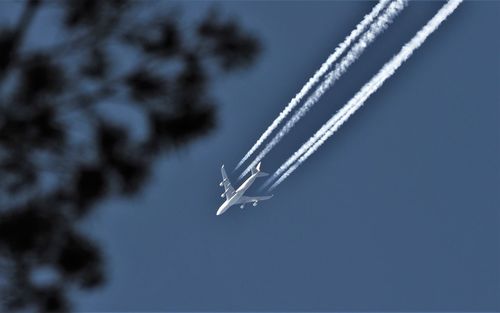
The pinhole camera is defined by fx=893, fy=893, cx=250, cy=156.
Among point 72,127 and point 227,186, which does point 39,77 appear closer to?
point 72,127

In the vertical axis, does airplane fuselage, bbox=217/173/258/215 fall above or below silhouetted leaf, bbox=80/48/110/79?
above

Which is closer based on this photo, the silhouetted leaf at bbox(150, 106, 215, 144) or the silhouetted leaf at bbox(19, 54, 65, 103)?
the silhouetted leaf at bbox(19, 54, 65, 103)

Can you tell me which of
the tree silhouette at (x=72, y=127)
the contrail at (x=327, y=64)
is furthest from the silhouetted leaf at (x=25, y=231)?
the contrail at (x=327, y=64)

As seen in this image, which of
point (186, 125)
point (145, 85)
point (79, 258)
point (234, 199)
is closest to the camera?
point (79, 258)

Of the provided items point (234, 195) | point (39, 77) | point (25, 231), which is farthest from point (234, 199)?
point (39, 77)

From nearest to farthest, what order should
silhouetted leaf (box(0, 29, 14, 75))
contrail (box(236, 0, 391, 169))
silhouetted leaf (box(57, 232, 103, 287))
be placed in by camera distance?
silhouetted leaf (box(0, 29, 14, 75)) < silhouetted leaf (box(57, 232, 103, 287)) < contrail (box(236, 0, 391, 169))

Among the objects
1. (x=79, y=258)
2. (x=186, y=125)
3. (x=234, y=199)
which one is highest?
(x=234, y=199)

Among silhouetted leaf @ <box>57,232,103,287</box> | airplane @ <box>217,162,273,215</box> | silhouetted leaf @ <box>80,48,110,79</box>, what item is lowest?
silhouetted leaf @ <box>57,232,103,287</box>

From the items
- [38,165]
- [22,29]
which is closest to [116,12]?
[22,29]

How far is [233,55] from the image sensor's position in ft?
22.8

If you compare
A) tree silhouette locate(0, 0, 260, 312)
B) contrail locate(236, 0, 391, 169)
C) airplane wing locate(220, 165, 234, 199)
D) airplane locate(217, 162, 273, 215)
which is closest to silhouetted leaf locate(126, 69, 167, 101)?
tree silhouette locate(0, 0, 260, 312)

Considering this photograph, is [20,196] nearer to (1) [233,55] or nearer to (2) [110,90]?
(2) [110,90]

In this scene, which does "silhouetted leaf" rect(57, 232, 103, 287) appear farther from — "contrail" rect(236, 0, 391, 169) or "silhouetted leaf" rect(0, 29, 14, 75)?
"contrail" rect(236, 0, 391, 169)

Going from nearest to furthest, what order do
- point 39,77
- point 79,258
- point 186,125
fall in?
point 39,77 → point 79,258 → point 186,125
